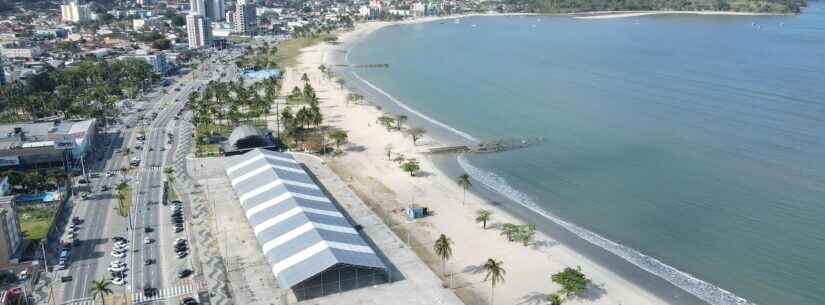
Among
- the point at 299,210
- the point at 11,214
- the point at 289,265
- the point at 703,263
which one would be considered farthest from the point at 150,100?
the point at 703,263

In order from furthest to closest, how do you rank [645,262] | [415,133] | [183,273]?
[415,133]
[645,262]
[183,273]

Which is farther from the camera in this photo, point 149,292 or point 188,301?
point 149,292

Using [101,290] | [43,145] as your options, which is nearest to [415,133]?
[43,145]

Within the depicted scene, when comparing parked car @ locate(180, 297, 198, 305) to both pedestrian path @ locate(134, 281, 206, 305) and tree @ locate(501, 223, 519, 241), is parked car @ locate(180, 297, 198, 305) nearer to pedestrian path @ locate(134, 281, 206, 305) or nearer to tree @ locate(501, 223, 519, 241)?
pedestrian path @ locate(134, 281, 206, 305)

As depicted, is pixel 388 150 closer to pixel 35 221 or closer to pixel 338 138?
pixel 338 138

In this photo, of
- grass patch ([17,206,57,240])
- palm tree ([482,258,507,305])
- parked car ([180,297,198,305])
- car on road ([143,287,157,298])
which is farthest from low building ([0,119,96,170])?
palm tree ([482,258,507,305])

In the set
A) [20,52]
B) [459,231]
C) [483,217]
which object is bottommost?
[459,231]
